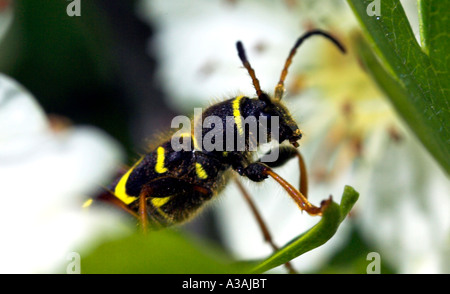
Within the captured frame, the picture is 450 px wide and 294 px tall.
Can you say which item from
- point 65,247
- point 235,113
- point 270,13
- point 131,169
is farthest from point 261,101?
point 270,13

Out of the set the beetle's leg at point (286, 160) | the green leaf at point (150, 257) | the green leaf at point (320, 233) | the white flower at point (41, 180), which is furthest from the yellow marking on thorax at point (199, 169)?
the green leaf at point (150, 257)

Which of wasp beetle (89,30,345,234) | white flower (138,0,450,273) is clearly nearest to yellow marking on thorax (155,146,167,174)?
→ wasp beetle (89,30,345,234)

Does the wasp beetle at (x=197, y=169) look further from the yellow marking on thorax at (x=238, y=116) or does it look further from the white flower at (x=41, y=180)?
the white flower at (x=41, y=180)

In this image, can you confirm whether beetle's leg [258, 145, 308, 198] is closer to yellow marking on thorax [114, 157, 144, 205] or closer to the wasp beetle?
the wasp beetle

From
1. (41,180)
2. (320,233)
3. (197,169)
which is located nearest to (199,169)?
(197,169)

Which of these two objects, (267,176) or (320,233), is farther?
(267,176)

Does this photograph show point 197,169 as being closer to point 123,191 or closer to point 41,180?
point 123,191
